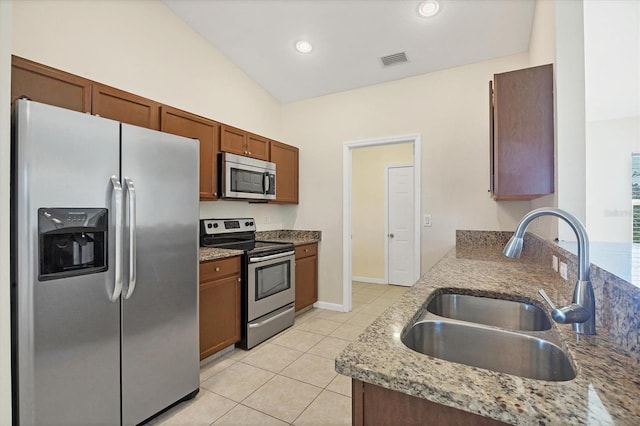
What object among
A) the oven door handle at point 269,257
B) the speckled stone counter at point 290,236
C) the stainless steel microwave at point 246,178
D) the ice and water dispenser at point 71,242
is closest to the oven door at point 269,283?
the oven door handle at point 269,257

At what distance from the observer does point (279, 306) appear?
121 inches

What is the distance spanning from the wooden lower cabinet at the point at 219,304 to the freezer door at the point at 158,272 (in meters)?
0.33

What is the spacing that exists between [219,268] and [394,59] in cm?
279

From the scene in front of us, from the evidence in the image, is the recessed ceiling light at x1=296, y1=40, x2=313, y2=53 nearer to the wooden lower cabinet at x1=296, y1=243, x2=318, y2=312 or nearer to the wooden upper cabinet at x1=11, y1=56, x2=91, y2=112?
the wooden upper cabinet at x1=11, y1=56, x2=91, y2=112

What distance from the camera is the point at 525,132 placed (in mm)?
1821

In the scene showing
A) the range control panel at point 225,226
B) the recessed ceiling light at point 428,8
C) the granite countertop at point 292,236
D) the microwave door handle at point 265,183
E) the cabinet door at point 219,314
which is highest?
the recessed ceiling light at point 428,8

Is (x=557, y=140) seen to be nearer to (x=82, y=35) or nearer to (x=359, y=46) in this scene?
(x=359, y=46)

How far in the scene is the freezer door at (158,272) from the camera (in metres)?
1.63

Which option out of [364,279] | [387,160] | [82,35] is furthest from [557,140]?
[364,279]

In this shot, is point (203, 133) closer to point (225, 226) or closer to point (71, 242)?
point (225, 226)

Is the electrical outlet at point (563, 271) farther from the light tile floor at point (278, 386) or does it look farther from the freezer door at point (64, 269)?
the freezer door at point (64, 269)

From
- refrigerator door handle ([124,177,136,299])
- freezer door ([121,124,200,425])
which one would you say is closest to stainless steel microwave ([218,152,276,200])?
freezer door ([121,124,200,425])

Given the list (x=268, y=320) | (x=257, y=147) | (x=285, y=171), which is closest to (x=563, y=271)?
(x=268, y=320)

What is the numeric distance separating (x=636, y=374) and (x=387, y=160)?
4844 millimetres
